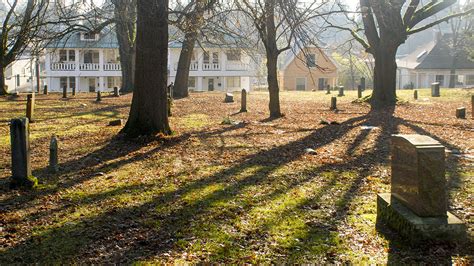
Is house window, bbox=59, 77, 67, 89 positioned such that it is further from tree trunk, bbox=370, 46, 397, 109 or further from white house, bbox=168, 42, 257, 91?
tree trunk, bbox=370, 46, 397, 109

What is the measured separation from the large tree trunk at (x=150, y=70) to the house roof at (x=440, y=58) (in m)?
52.6

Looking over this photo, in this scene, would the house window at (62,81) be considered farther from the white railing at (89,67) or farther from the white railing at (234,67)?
the white railing at (234,67)

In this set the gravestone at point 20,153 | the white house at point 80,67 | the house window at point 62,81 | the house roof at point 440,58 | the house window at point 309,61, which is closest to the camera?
the gravestone at point 20,153

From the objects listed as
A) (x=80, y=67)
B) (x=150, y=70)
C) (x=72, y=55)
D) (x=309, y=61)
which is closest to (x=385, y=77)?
(x=309, y=61)

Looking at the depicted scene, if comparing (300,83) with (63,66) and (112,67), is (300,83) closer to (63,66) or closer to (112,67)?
(112,67)

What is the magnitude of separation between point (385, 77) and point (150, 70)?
15259 millimetres

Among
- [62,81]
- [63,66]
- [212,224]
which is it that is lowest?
[212,224]

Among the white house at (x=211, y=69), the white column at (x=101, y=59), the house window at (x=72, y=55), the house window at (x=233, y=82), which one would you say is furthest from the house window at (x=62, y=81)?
the house window at (x=233, y=82)

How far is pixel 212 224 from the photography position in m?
6.21

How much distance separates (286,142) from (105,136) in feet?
16.1

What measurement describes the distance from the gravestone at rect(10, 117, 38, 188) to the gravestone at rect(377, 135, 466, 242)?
5598 millimetres

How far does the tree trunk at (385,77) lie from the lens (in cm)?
2377

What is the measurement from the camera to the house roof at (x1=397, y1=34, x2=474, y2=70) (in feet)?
194

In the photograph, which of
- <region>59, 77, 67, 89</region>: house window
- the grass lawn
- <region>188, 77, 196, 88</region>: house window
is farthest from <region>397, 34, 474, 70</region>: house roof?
the grass lawn
